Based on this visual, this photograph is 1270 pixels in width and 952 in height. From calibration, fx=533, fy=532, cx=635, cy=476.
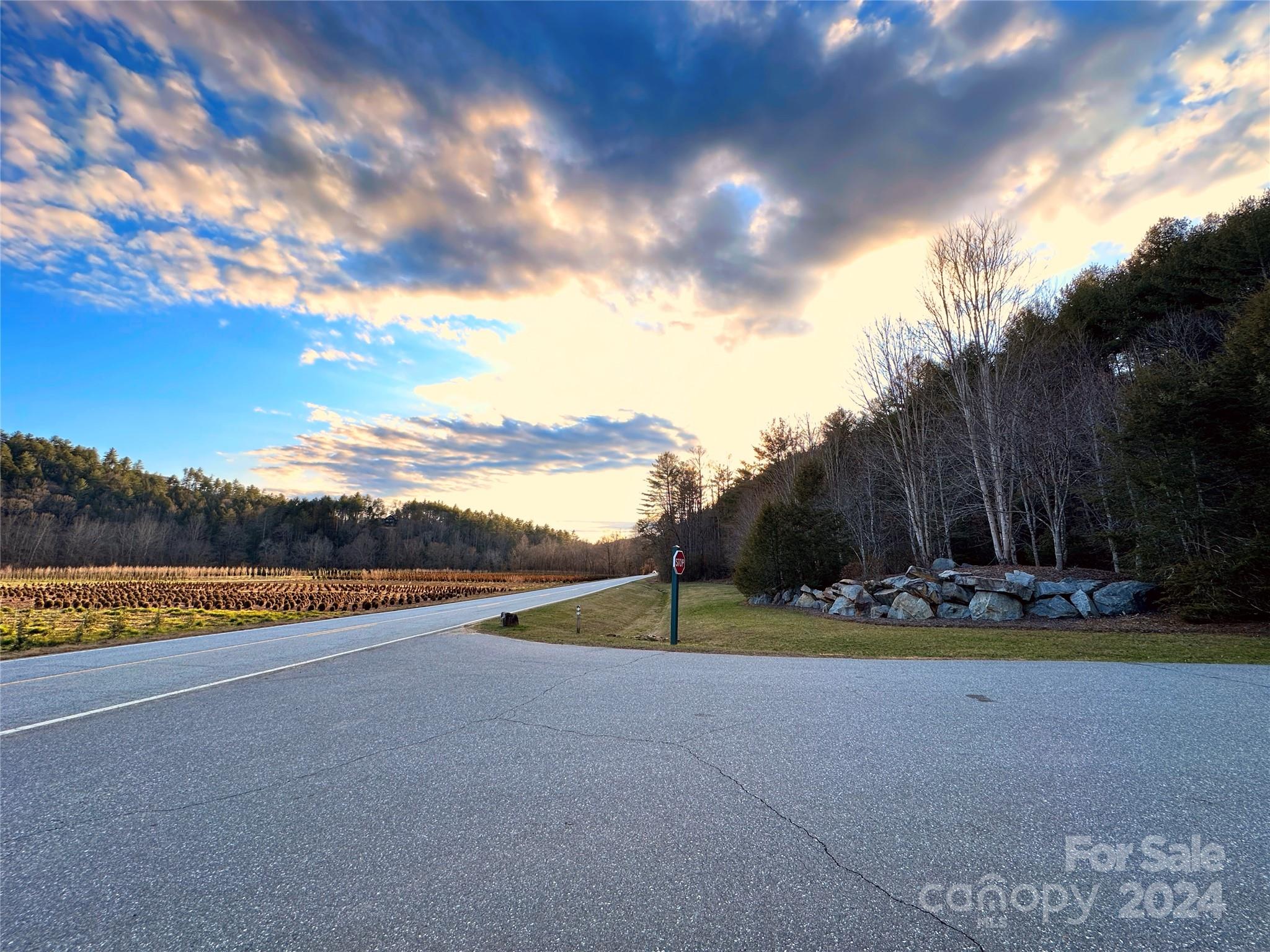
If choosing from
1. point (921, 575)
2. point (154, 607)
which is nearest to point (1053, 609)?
point (921, 575)

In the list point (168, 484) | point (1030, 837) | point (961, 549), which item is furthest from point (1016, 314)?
point (168, 484)

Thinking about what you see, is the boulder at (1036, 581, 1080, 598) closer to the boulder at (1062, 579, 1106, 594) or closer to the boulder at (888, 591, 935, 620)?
the boulder at (1062, 579, 1106, 594)

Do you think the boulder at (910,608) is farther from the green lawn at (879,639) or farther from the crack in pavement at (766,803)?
the crack in pavement at (766,803)

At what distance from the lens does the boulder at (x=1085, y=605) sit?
41.9 feet

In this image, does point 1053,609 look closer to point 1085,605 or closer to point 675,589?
point 1085,605

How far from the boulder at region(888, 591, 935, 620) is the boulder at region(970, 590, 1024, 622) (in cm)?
107

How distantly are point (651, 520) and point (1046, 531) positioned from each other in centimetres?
3968

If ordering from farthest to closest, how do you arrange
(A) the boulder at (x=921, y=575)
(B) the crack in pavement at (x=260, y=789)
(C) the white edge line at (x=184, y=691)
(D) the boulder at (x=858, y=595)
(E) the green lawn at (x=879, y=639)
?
(D) the boulder at (x=858, y=595), (A) the boulder at (x=921, y=575), (E) the green lawn at (x=879, y=639), (C) the white edge line at (x=184, y=691), (B) the crack in pavement at (x=260, y=789)

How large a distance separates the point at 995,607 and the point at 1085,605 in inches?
71.1

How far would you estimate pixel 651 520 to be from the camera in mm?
58750

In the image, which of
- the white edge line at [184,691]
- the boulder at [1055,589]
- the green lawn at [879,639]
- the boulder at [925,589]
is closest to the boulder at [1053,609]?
the boulder at [1055,589]

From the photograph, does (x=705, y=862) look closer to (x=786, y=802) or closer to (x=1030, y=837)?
(x=786, y=802)

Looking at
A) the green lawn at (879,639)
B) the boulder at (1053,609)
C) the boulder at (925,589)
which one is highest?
the boulder at (925,589)

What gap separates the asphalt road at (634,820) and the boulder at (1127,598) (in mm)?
8437
